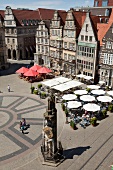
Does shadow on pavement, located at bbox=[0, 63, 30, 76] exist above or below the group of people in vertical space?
above

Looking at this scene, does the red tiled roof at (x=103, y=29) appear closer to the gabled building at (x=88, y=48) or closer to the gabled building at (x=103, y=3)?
the gabled building at (x=88, y=48)

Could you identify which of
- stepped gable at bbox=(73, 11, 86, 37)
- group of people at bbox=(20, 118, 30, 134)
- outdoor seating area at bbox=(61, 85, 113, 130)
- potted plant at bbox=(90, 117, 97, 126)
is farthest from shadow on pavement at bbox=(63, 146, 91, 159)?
stepped gable at bbox=(73, 11, 86, 37)

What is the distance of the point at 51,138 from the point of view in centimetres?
1869

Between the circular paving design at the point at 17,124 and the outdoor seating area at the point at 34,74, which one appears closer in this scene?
the circular paving design at the point at 17,124

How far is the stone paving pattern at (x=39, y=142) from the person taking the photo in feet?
64.2

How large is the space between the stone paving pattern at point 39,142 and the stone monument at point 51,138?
0.72 metres

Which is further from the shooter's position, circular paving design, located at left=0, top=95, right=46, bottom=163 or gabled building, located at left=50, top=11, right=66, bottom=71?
gabled building, located at left=50, top=11, right=66, bottom=71

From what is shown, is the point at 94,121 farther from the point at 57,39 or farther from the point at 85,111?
the point at 57,39

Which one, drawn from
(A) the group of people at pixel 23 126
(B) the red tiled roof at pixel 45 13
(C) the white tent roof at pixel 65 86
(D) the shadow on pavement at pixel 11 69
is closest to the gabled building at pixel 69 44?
(C) the white tent roof at pixel 65 86

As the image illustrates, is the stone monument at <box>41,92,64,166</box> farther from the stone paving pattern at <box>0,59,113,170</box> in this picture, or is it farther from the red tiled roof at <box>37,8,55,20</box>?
the red tiled roof at <box>37,8,55,20</box>

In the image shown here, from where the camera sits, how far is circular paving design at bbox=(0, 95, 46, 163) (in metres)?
21.7

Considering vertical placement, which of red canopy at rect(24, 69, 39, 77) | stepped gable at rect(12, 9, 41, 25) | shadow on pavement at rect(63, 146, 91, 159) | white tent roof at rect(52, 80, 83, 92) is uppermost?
stepped gable at rect(12, 9, 41, 25)

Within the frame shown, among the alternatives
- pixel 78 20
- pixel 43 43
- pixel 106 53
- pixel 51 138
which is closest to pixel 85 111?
pixel 51 138

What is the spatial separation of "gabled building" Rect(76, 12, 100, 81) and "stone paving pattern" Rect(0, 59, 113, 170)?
46.4 feet
